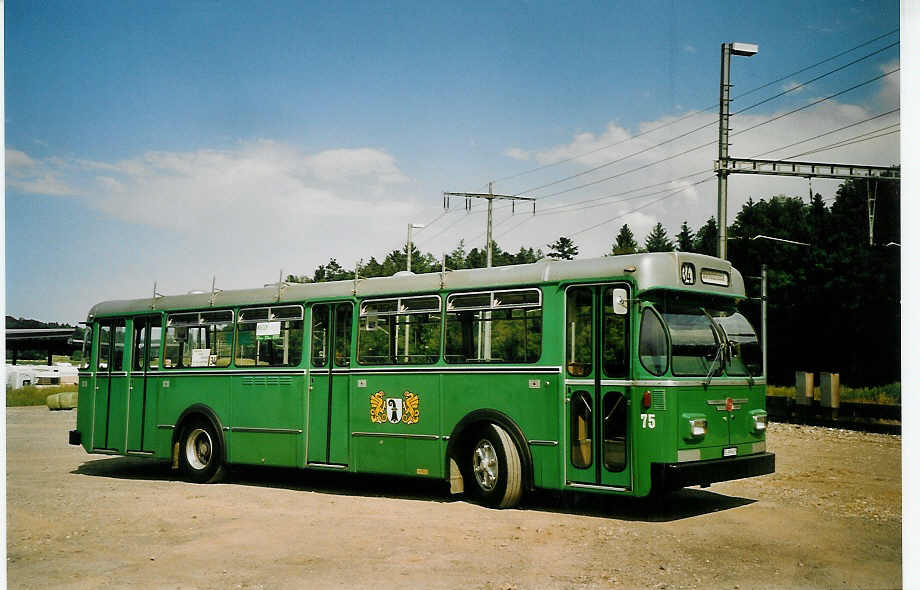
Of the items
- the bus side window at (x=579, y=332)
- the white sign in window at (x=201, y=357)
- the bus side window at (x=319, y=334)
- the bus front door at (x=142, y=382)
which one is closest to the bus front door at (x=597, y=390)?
the bus side window at (x=579, y=332)

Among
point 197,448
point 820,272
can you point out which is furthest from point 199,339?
point 820,272

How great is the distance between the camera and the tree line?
12609 mm

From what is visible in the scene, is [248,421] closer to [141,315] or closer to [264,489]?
[264,489]

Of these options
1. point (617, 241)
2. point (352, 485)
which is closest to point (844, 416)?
point (352, 485)

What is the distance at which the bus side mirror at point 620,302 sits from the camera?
882 cm

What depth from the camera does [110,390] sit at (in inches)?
560

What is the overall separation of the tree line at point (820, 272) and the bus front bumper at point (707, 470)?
1.78m

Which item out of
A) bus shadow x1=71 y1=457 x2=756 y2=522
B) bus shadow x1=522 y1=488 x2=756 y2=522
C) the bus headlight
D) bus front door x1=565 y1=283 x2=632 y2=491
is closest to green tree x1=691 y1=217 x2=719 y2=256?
bus shadow x1=71 y1=457 x2=756 y2=522

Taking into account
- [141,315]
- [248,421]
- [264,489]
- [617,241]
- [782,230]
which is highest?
[617,241]

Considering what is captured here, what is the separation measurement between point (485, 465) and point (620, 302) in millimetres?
2520

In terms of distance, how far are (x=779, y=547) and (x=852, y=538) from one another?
2.97 ft

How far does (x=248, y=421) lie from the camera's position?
12539 millimetres

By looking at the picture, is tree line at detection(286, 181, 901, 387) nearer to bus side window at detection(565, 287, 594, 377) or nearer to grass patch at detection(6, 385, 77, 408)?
bus side window at detection(565, 287, 594, 377)

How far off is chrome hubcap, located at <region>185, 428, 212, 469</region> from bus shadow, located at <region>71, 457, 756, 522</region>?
436mm
